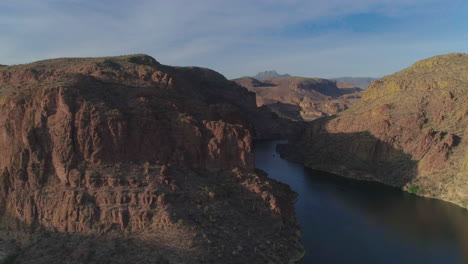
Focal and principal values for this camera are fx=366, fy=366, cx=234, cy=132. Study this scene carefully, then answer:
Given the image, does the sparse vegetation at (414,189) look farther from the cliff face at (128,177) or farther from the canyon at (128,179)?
the cliff face at (128,177)

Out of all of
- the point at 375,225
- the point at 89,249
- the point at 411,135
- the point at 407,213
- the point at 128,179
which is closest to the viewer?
the point at 89,249

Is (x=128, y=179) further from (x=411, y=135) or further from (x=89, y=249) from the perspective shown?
(x=411, y=135)

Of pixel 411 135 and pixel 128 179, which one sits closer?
pixel 128 179

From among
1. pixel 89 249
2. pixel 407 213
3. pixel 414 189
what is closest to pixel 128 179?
pixel 89 249

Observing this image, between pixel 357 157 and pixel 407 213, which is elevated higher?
pixel 357 157

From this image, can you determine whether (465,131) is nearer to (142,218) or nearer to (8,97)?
(142,218)

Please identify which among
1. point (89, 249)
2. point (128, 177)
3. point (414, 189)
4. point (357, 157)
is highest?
point (128, 177)

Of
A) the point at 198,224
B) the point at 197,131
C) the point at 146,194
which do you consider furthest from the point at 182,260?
the point at 197,131
